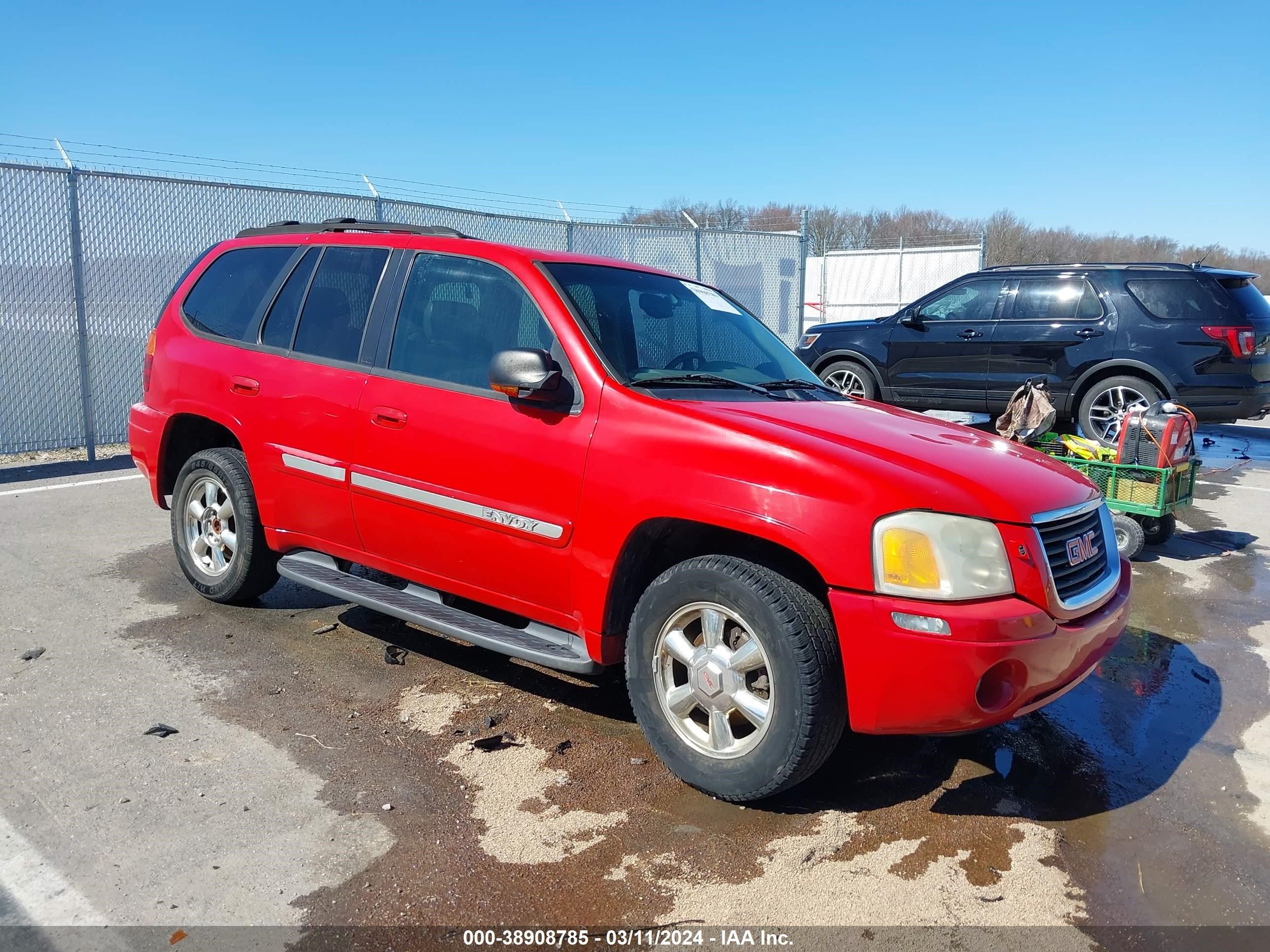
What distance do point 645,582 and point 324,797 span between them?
51.8 inches

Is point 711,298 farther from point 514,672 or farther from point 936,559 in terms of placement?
point 936,559

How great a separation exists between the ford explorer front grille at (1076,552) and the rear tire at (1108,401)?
6175mm

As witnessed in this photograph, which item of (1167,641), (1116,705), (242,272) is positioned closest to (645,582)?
(1116,705)

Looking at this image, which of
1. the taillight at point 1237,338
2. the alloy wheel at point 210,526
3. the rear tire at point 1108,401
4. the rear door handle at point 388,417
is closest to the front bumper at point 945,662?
the rear door handle at point 388,417

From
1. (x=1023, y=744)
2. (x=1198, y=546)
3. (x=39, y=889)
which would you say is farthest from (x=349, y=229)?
(x=1198, y=546)

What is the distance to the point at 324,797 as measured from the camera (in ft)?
10.7

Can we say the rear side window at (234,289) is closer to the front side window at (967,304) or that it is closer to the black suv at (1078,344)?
the black suv at (1078,344)

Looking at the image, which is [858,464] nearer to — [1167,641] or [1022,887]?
[1022,887]

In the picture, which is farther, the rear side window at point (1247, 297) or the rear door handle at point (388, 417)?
the rear side window at point (1247, 297)

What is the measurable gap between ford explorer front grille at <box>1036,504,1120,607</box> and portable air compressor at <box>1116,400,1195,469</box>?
3.41 metres

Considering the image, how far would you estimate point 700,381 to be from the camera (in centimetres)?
383

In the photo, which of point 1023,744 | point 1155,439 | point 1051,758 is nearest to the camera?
point 1051,758

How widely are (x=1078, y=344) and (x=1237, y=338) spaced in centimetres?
134

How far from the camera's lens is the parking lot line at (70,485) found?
806 centimetres
